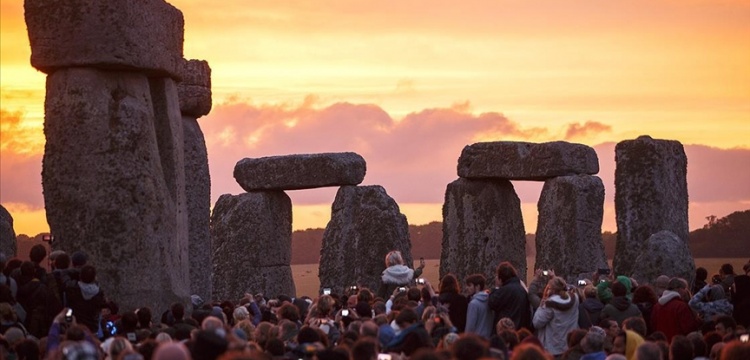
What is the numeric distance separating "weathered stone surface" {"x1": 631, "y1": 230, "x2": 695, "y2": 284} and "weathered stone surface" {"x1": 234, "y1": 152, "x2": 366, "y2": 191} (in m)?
8.98

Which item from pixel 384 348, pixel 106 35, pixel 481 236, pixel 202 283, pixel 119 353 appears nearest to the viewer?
pixel 119 353

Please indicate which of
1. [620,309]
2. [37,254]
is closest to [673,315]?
[620,309]

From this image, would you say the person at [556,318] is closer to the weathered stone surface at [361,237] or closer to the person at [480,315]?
the person at [480,315]

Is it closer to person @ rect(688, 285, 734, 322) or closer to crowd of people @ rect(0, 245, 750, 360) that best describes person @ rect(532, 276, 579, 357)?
crowd of people @ rect(0, 245, 750, 360)

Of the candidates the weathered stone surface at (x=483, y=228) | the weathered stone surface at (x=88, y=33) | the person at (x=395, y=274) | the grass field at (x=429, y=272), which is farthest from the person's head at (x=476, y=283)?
the grass field at (x=429, y=272)

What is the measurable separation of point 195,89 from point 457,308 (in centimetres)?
955

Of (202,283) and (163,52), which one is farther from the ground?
(163,52)

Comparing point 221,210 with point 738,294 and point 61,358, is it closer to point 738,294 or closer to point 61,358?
point 738,294

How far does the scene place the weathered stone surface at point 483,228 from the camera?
3012 centimetres

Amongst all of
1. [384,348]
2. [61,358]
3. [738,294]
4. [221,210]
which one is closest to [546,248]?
[221,210]

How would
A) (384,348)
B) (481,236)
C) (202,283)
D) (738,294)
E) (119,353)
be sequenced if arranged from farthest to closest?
(481,236)
(202,283)
(738,294)
(384,348)
(119,353)

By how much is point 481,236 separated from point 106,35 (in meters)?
15.3

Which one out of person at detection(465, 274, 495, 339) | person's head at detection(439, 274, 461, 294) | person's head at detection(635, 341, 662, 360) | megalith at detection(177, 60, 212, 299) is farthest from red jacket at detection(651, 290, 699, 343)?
megalith at detection(177, 60, 212, 299)

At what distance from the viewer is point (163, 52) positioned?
16.4 metres
